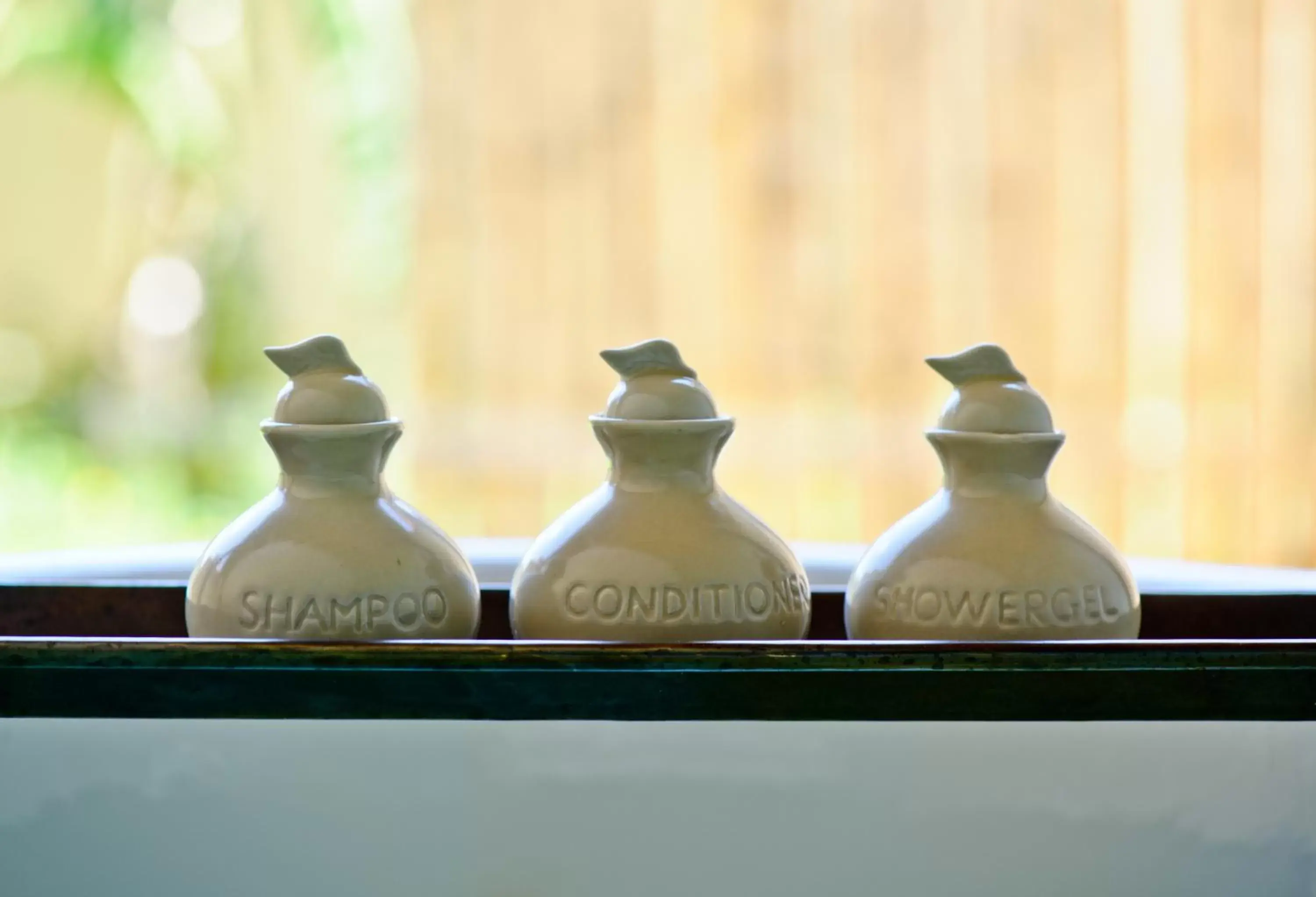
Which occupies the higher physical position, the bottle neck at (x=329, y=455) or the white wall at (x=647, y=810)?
the bottle neck at (x=329, y=455)

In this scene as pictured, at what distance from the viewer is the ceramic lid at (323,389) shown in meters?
0.55

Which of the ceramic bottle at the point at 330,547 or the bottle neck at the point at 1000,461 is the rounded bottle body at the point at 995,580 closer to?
the bottle neck at the point at 1000,461

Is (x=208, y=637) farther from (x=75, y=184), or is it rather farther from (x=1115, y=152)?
(x=75, y=184)

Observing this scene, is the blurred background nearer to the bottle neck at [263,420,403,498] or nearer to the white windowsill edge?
the white windowsill edge

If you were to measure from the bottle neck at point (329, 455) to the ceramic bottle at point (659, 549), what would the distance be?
69mm

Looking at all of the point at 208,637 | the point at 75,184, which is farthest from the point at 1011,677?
the point at 75,184

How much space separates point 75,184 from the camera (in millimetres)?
3271

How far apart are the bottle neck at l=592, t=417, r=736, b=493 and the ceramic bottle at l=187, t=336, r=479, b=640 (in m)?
0.07

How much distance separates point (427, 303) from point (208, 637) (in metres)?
2.08

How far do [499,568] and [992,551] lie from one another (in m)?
0.37

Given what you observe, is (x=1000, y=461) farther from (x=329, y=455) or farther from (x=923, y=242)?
(x=923, y=242)

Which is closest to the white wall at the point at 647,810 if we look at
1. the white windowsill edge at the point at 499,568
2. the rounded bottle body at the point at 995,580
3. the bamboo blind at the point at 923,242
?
the rounded bottle body at the point at 995,580

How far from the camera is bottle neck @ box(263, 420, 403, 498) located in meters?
0.54

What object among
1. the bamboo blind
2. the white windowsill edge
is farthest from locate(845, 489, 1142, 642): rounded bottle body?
the bamboo blind
